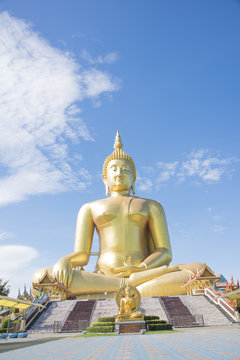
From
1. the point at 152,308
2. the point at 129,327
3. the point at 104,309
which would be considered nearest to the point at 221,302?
the point at 152,308

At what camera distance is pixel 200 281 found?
571 inches

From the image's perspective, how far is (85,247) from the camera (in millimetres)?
17422

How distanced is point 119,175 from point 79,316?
9674 millimetres

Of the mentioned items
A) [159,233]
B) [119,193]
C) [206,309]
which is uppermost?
[119,193]

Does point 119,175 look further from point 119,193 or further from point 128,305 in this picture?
point 128,305

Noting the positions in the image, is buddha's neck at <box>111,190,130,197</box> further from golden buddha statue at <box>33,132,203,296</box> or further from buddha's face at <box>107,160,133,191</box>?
buddha's face at <box>107,160,133,191</box>

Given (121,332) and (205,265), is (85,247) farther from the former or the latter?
(121,332)

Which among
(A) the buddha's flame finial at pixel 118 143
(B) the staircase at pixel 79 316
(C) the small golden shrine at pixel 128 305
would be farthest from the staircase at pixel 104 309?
→ (A) the buddha's flame finial at pixel 118 143

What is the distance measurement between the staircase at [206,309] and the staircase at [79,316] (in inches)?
146

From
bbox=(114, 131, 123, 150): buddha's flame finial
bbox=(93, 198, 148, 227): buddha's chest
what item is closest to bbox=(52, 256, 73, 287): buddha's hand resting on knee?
bbox=(93, 198, 148, 227): buddha's chest

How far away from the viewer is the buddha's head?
1923 centimetres

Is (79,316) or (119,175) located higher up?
(119,175)

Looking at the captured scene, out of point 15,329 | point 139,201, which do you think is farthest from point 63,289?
point 139,201

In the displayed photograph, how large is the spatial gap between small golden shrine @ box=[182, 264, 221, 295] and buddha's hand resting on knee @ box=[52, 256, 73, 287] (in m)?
5.44
